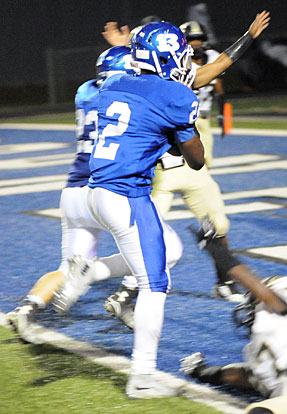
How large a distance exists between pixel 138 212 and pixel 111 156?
29 centimetres

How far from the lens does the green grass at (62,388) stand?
4.02 meters

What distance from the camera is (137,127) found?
418cm

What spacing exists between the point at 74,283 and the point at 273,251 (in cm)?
276

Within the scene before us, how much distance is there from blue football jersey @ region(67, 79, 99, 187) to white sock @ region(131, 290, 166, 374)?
3.91 feet

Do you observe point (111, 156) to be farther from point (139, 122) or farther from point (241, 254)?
point (241, 254)

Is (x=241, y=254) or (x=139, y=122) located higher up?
(x=139, y=122)

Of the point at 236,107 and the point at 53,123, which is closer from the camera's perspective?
the point at 53,123

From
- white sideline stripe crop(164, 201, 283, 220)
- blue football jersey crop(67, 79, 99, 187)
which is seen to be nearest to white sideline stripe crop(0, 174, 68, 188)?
white sideline stripe crop(164, 201, 283, 220)

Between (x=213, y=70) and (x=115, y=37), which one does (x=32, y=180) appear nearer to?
(x=115, y=37)

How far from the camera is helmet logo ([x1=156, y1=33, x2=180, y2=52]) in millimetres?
4191

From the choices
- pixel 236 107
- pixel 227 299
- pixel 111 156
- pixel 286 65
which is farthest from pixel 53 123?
pixel 111 156

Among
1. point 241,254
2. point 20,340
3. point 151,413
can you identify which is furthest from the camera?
point 241,254

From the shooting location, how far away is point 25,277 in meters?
6.60

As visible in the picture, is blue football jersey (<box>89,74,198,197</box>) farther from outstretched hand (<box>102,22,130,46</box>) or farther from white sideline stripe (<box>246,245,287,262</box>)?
white sideline stripe (<box>246,245,287,262</box>)
